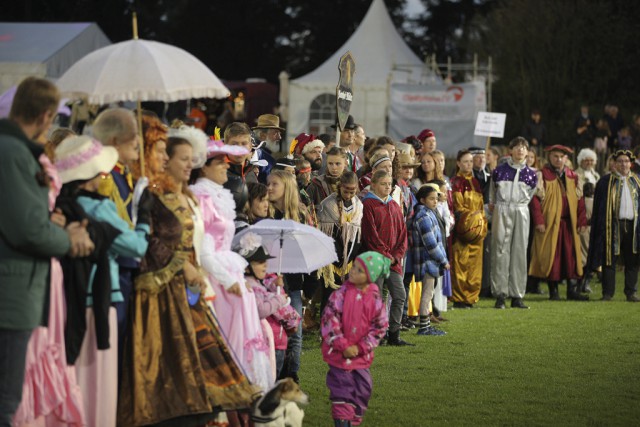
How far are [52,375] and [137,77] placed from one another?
194 cm

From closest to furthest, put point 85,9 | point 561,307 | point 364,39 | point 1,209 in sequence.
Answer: point 1,209, point 561,307, point 364,39, point 85,9

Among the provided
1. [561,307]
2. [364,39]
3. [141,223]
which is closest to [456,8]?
[364,39]

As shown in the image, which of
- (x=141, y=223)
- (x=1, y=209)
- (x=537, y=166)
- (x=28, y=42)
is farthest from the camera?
(x=28, y=42)

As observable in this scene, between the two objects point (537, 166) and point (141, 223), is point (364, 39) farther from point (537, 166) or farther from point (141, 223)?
point (141, 223)

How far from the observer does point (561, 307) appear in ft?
50.6

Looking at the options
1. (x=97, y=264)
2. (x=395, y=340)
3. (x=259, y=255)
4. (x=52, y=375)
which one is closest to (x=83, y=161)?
(x=97, y=264)

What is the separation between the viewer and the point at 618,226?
16391 mm

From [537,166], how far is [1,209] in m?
13.8

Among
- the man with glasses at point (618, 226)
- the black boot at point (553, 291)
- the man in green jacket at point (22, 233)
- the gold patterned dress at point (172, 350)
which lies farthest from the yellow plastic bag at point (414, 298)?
the man in green jacket at point (22, 233)

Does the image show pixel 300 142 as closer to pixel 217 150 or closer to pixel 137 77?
pixel 217 150

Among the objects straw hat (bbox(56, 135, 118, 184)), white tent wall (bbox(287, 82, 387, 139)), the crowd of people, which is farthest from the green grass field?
white tent wall (bbox(287, 82, 387, 139))

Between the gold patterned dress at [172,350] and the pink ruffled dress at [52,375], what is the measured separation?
398mm

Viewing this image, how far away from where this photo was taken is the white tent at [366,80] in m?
33.4

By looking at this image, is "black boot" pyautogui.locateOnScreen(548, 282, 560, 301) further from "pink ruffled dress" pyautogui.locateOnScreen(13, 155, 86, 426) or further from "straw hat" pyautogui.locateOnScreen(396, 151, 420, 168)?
"pink ruffled dress" pyautogui.locateOnScreen(13, 155, 86, 426)
